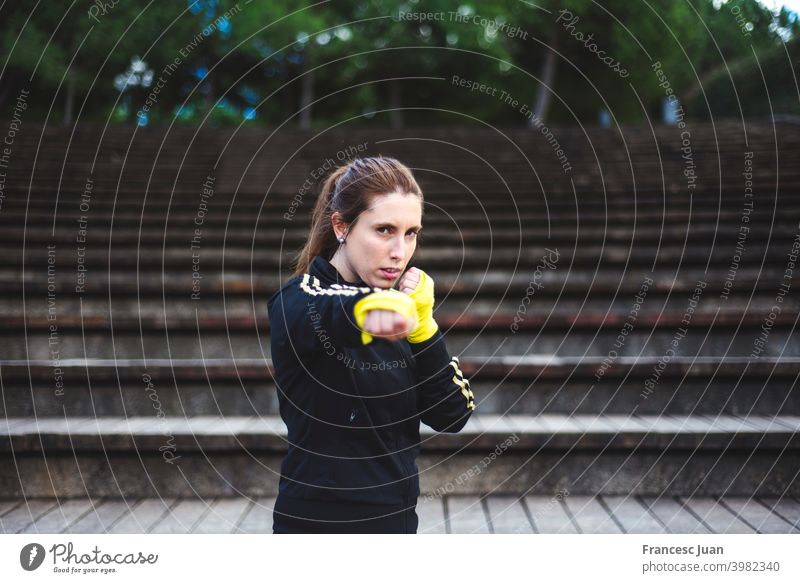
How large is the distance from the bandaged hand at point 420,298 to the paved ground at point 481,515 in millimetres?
1113

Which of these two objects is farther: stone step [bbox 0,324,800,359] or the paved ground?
stone step [bbox 0,324,800,359]

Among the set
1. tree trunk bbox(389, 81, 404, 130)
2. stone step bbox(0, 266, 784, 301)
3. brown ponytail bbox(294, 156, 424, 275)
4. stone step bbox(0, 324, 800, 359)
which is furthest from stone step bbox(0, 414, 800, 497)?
tree trunk bbox(389, 81, 404, 130)

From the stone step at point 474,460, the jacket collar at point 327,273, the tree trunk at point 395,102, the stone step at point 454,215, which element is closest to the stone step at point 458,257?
the stone step at point 454,215

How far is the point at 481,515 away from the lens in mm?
2258

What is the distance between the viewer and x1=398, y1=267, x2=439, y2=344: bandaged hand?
1.23 metres

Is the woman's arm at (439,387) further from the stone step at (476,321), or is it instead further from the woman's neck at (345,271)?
the stone step at (476,321)

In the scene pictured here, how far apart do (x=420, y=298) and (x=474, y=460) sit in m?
1.42

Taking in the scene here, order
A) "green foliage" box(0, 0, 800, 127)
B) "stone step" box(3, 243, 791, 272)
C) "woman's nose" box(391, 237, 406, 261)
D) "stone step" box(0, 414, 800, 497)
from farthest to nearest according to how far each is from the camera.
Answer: "green foliage" box(0, 0, 800, 127)
"stone step" box(3, 243, 791, 272)
"stone step" box(0, 414, 800, 497)
"woman's nose" box(391, 237, 406, 261)

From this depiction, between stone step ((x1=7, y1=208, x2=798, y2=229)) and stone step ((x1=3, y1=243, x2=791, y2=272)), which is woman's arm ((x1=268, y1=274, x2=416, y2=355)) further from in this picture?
stone step ((x1=7, y1=208, x2=798, y2=229))

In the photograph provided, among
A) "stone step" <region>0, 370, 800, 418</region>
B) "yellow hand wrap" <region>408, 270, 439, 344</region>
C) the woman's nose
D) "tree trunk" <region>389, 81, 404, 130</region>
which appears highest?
"tree trunk" <region>389, 81, 404, 130</region>

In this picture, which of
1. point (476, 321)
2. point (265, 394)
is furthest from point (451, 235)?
point (265, 394)

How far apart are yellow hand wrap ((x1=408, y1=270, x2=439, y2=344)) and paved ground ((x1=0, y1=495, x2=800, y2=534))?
111cm

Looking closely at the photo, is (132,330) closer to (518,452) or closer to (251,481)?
(251,481)
